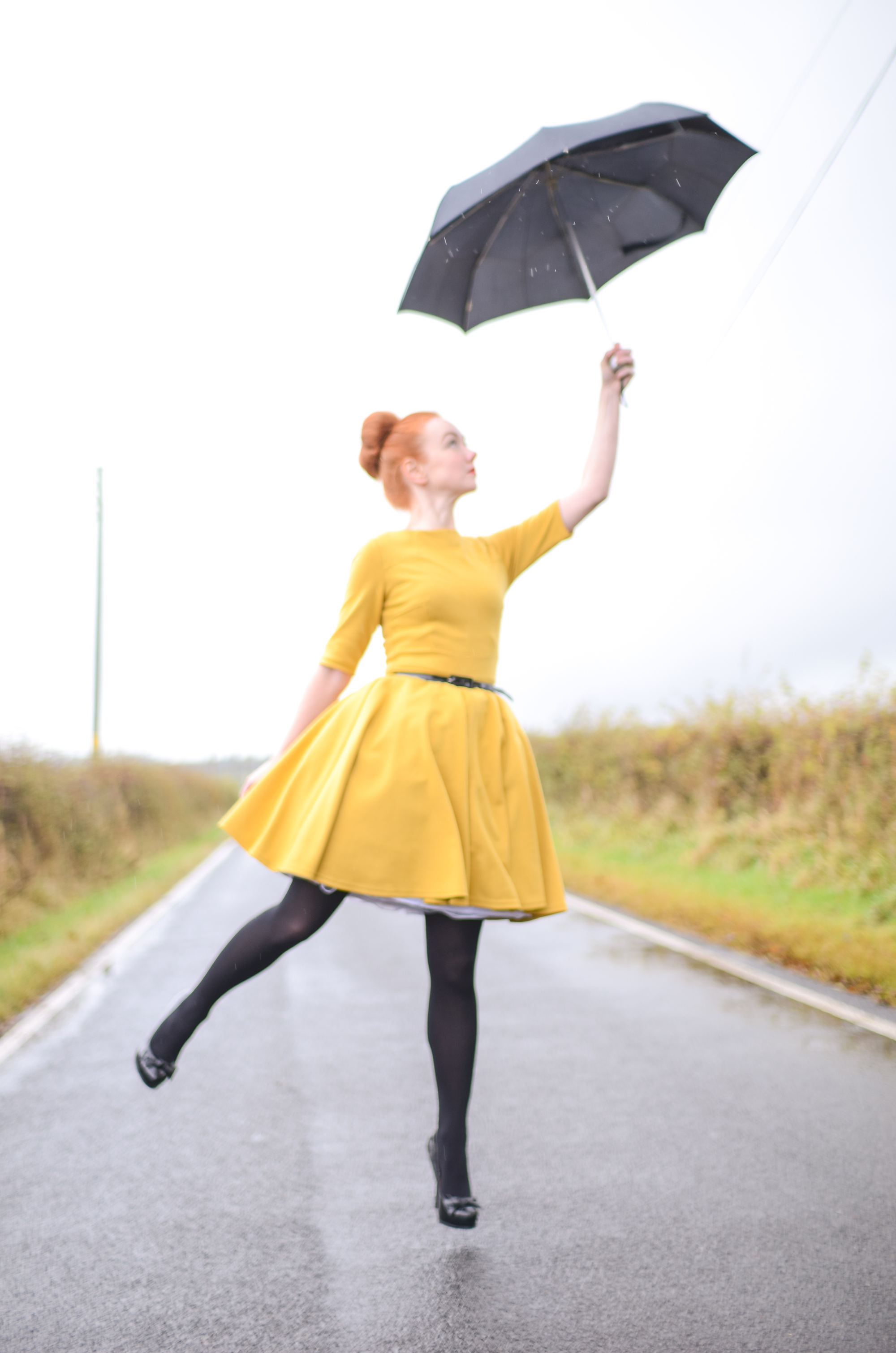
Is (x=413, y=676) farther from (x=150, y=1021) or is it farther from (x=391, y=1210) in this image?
(x=150, y=1021)

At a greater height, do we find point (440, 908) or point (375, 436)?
point (375, 436)

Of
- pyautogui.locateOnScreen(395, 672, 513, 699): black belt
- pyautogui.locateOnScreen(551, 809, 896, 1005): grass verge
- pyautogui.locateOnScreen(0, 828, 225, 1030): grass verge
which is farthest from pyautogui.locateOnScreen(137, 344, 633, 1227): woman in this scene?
pyautogui.locateOnScreen(0, 828, 225, 1030): grass verge

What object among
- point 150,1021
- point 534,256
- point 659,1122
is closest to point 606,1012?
point 659,1122

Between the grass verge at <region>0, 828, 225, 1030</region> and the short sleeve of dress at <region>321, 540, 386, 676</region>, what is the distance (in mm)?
4046

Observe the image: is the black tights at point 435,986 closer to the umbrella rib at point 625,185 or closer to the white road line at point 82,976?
the umbrella rib at point 625,185

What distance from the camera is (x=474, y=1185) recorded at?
3283 millimetres

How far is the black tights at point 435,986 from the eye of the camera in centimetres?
265

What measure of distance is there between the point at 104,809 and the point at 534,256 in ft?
50.4

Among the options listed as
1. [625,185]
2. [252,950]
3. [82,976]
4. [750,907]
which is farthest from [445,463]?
[750,907]

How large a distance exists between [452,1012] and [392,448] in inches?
58.5

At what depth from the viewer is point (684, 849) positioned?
13.9m

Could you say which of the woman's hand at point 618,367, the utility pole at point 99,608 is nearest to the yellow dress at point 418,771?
the woman's hand at point 618,367

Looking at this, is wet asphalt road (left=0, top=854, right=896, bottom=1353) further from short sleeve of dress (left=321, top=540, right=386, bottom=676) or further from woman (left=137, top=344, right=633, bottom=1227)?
short sleeve of dress (left=321, top=540, right=386, bottom=676)

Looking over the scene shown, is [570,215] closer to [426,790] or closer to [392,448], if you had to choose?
[392,448]
